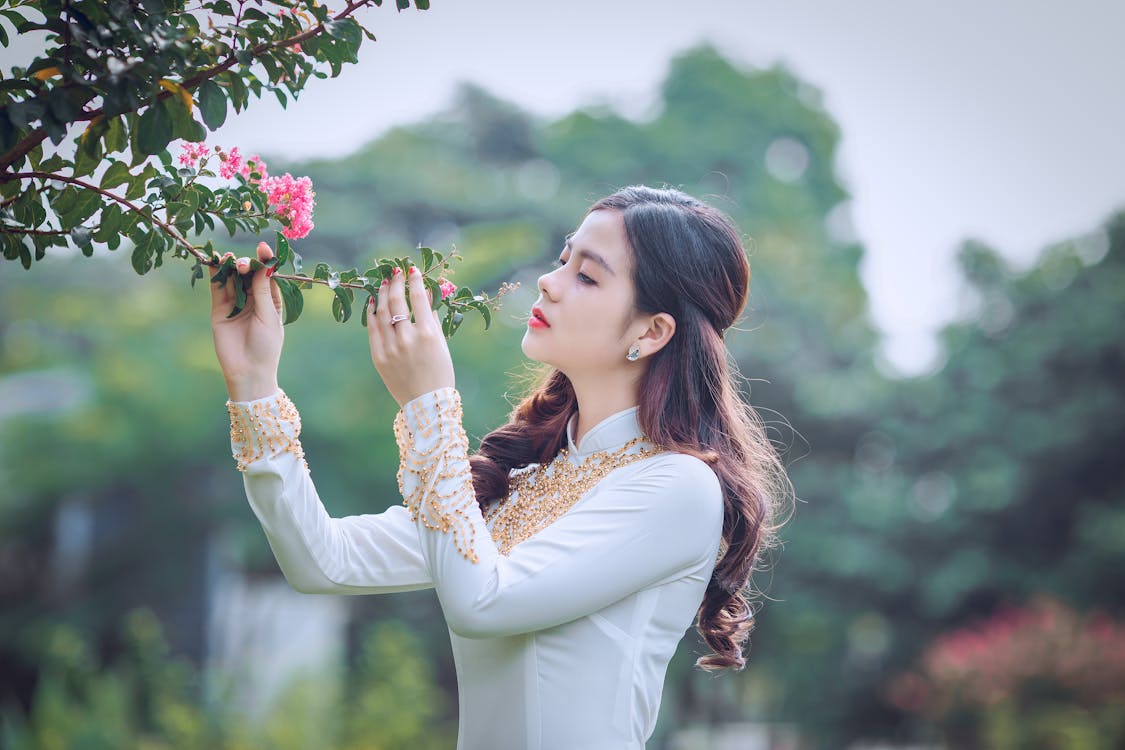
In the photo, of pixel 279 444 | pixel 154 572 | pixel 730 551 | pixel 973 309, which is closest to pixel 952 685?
pixel 973 309

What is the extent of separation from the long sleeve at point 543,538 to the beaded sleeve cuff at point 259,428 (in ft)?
0.49

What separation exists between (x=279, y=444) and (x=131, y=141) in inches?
16.9

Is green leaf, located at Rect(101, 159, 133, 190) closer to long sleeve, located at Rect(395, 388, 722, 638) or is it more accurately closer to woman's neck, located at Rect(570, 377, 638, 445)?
long sleeve, located at Rect(395, 388, 722, 638)

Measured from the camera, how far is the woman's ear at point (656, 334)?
169 cm

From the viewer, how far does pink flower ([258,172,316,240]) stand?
144 cm

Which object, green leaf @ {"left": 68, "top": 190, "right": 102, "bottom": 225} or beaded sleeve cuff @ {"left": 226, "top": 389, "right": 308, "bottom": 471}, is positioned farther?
beaded sleeve cuff @ {"left": 226, "top": 389, "right": 308, "bottom": 471}

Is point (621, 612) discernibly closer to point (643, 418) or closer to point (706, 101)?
point (643, 418)

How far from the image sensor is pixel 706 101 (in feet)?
41.2

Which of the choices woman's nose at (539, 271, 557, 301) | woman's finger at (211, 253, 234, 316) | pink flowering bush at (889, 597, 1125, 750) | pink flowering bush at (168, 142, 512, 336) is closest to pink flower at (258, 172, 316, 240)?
pink flowering bush at (168, 142, 512, 336)

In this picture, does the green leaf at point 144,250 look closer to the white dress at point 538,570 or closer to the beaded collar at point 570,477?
the white dress at point 538,570

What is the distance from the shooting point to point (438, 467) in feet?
4.80

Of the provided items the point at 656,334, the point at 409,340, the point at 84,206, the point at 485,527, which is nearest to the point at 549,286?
the point at 656,334

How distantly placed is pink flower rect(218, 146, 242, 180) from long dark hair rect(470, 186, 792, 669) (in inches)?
22.2

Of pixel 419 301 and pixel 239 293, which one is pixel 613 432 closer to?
pixel 419 301
